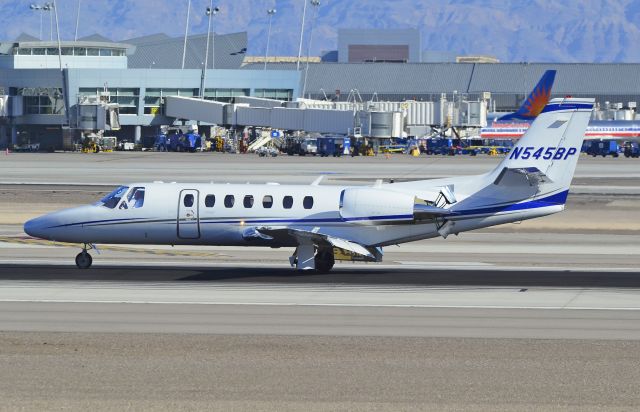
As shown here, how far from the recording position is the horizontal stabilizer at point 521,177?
37.3 m

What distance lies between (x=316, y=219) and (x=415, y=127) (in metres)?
125

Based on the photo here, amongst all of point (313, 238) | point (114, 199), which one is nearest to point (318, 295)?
point (313, 238)

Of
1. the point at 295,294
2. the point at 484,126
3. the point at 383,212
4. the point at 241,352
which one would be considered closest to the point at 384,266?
the point at 383,212

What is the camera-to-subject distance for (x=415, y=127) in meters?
162

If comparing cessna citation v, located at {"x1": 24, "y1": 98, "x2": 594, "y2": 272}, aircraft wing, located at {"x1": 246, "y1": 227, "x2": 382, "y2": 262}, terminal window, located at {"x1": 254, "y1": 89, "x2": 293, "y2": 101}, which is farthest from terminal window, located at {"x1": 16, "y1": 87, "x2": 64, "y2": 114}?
aircraft wing, located at {"x1": 246, "y1": 227, "x2": 382, "y2": 262}

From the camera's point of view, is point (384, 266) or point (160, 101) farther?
point (160, 101)

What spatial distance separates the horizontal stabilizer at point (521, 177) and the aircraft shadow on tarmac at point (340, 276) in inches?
112

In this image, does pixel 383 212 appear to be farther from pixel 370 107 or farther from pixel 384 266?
pixel 370 107

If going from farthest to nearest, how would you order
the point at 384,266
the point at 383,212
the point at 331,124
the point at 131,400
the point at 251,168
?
the point at 331,124 → the point at 251,168 → the point at 384,266 → the point at 383,212 → the point at 131,400

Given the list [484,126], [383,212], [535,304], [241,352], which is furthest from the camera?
[484,126]

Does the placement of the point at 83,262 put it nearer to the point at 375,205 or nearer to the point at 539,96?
the point at 375,205

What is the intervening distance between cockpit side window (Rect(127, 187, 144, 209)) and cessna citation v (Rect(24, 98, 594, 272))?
0.03 metres

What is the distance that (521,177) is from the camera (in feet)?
123

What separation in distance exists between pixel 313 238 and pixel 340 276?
60.2 inches
